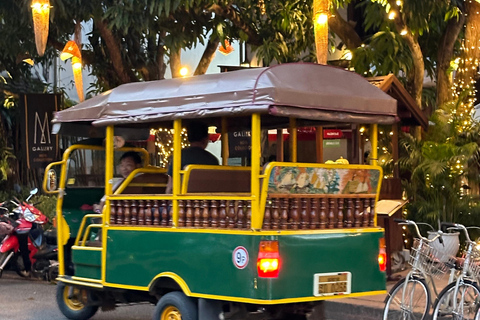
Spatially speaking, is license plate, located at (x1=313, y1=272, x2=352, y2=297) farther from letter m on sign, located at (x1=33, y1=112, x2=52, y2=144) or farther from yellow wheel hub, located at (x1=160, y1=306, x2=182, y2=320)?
letter m on sign, located at (x1=33, y1=112, x2=52, y2=144)

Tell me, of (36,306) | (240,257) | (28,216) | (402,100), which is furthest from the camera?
(28,216)

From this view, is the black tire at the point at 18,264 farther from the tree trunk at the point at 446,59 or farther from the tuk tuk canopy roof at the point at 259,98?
the tree trunk at the point at 446,59

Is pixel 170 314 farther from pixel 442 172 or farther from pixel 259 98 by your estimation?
pixel 442 172

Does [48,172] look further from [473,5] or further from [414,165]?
[473,5]

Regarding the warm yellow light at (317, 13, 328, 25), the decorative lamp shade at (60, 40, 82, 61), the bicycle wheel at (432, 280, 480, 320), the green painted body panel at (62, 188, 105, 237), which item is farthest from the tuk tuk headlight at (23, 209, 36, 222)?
the bicycle wheel at (432, 280, 480, 320)

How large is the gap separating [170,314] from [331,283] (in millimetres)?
1465

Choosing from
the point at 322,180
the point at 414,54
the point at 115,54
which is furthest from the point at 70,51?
the point at 322,180

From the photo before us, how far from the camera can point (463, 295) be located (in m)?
7.20

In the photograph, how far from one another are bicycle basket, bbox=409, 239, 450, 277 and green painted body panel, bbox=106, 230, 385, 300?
532mm

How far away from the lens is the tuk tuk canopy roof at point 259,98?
6.23m

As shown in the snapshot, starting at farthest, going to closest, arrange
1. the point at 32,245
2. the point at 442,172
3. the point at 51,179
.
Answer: the point at 32,245 → the point at 442,172 → the point at 51,179

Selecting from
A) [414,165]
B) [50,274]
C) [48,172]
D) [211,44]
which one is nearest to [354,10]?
[211,44]

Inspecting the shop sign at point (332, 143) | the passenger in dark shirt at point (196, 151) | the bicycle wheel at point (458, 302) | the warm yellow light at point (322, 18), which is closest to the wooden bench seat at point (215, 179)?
the passenger in dark shirt at point (196, 151)

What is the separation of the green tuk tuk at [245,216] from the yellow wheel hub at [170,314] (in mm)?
13
